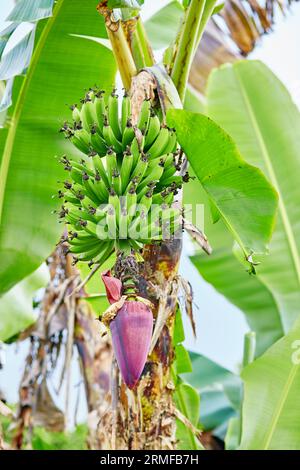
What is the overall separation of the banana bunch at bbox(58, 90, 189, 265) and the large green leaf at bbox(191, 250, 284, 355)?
1.06m

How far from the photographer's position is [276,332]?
2.28 meters

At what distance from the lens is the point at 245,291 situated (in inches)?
88.4

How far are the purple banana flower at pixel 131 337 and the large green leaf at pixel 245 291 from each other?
1.25 m

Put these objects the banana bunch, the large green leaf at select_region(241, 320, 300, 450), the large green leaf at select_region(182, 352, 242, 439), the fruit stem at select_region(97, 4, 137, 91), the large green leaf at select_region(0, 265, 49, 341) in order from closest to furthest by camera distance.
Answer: the banana bunch, the fruit stem at select_region(97, 4, 137, 91), the large green leaf at select_region(241, 320, 300, 450), the large green leaf at select_region(0, 265, 49, 341), the large green leaf at select_region(182, 352, 242, 439)

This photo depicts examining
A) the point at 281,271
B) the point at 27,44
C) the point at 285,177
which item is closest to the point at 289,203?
the point at 285,177

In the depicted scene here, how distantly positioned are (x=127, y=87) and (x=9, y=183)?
1.45ft

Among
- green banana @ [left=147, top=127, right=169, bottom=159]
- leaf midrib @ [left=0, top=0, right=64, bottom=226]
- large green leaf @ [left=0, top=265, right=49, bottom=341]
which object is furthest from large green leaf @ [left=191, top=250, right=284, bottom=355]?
green banana @ [left=147, top=127, right=169, bottom=159]

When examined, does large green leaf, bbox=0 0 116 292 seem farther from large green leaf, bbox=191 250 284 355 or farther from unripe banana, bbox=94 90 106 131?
large green leaf, bbox=191 250 284 355

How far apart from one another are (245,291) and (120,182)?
1.28 meters

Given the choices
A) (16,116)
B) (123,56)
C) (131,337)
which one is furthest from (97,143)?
(16,116)

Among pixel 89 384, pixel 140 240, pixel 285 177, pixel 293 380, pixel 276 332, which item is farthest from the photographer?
pixel 89 384

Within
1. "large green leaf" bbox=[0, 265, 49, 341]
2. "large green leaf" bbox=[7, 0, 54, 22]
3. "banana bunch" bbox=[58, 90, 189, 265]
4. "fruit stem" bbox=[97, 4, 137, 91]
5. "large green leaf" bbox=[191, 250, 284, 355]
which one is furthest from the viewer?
"large green leaf" bbox=[191, 250, 284, 355]

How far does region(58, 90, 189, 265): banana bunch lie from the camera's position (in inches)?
40.6

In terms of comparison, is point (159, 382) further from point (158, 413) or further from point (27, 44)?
point (27, 44)
